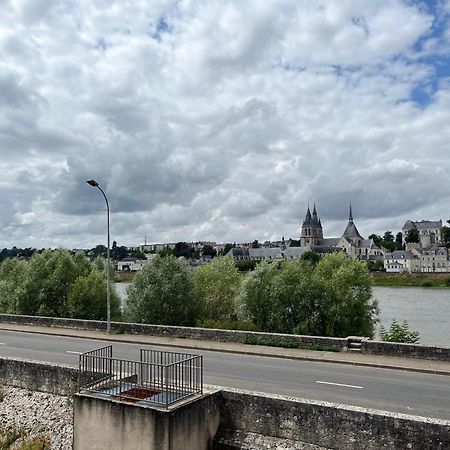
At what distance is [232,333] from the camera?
18.5 meters

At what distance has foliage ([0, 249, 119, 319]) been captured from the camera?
28734 mm

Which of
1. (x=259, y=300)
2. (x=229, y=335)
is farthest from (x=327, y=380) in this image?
(x=259, y=300)

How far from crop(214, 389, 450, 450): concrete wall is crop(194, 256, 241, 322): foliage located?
17151 mm

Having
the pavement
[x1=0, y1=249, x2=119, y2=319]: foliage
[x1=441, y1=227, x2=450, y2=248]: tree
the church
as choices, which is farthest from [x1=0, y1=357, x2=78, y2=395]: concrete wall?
[x1=441, y1=227, x2=450, y2=248]: tree

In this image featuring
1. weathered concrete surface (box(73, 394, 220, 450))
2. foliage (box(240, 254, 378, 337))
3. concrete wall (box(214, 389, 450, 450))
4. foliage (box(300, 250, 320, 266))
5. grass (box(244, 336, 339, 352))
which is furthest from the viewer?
foliage (box(300, 250, 320, 266))

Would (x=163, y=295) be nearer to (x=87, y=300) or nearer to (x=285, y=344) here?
(x=87, y=300)

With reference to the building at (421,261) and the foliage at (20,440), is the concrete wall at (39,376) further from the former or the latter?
the building at (421,261)

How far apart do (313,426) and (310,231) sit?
173 meters

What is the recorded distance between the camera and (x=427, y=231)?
188000 millimetres

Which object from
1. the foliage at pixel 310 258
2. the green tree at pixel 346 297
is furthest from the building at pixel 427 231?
the green tree at pixel 346 297

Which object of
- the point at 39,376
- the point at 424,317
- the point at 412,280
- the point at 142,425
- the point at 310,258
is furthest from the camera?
the point at 412,280

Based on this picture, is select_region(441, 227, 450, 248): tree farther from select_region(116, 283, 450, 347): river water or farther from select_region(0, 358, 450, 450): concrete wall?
select_region(0, 358, 450, 450): concrete wall

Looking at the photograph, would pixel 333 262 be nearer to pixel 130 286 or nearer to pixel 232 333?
pixel 130 286

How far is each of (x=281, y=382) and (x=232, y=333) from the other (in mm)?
5997
